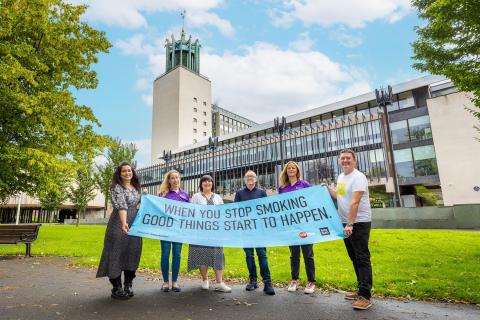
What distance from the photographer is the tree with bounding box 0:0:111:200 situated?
13148 mm

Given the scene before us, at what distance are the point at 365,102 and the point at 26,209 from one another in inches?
2666

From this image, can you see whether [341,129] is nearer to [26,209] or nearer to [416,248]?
[416,248]

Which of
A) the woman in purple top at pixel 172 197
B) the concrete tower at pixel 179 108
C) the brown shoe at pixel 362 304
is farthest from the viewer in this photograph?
the concrete tower at pixel 179 108

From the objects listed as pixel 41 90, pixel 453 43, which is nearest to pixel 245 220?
pixel 453 43

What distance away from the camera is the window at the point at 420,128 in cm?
3790

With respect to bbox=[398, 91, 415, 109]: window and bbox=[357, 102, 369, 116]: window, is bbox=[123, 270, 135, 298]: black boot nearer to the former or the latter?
bbox=[398, 91, 415, 109]: window

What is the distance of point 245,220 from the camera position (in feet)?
20.1

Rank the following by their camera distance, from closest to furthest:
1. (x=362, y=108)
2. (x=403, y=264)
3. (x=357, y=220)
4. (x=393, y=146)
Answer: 1. (x=357, y=220)
2. (x=403, y=264)
3. (x=393, y=146)
4. (x=362, y=108)

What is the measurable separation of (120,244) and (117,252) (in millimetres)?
139

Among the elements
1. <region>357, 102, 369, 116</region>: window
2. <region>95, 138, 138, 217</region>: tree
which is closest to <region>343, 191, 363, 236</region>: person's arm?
<region>95, 138, 138, 217</region>: tree

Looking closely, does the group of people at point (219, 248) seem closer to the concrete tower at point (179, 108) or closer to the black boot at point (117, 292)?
the black boot at point (117, 292)

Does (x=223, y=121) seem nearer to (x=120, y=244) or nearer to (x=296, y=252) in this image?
(x=296, y=252)

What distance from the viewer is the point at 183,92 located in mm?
82438

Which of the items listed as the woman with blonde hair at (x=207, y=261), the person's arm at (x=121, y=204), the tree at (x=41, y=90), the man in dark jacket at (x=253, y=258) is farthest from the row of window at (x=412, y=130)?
the person's arm at (x=121, y=204)
